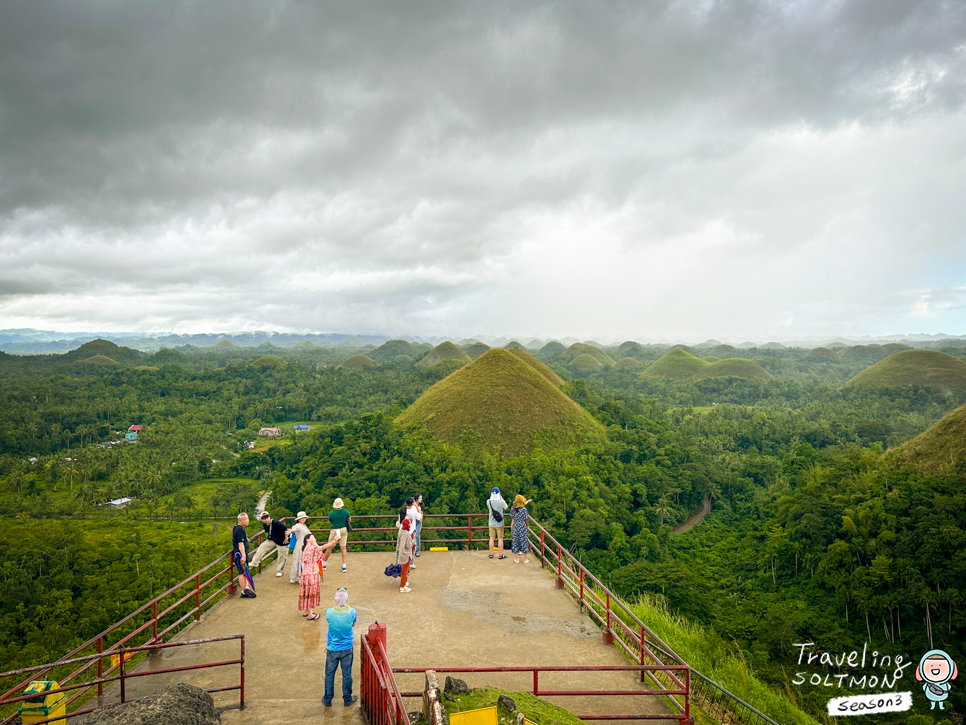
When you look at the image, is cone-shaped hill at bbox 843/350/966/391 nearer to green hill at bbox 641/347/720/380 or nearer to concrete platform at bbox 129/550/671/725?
green hill at bbox 641/347/720/380

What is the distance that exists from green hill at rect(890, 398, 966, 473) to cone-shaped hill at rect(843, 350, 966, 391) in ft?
161

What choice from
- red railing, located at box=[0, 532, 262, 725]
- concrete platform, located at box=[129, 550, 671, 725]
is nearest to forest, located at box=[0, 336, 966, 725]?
concrete platform, located at box=[129, 550, 671, 725]

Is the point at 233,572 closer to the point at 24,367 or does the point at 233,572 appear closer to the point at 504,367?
the point at 504,367

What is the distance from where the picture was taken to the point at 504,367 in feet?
143

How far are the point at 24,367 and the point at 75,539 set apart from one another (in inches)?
5987

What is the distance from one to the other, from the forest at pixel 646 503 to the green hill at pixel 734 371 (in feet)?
77.7

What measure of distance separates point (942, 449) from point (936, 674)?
13104 millimetres

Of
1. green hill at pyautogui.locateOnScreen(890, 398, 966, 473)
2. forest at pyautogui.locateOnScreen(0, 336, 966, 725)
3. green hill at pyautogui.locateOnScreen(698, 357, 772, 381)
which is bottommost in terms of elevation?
forest at pyautogui.locateOnScreen(0, 336, 966, 725)

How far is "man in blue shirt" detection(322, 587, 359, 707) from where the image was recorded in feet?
18.4

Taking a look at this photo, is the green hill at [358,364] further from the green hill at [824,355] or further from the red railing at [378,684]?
the red railing at [378,684]

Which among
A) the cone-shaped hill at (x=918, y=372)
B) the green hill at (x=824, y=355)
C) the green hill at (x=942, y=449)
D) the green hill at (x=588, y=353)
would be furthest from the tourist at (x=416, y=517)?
the green hill at (x=824, y=355)

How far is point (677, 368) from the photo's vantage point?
10581 centimetres

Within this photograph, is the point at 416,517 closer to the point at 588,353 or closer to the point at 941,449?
the point at 941,449

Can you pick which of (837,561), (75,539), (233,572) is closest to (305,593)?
(233,572)
